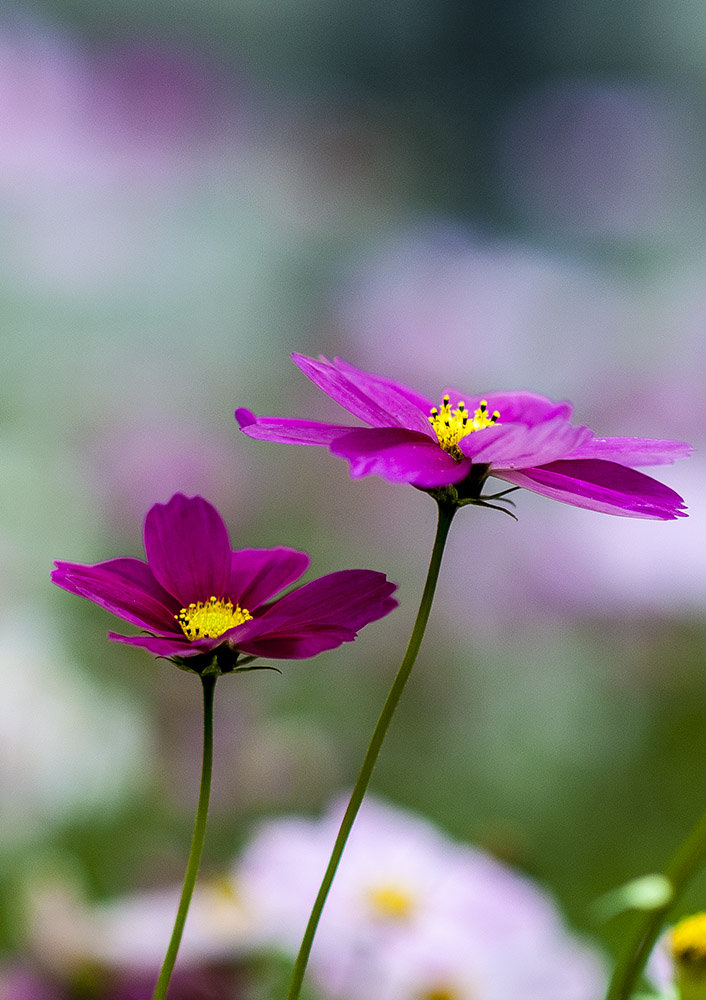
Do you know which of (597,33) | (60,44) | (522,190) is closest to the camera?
(60,44)

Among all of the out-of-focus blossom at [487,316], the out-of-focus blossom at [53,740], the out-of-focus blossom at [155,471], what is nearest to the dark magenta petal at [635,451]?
the out-of-focus blossom at [53,740]

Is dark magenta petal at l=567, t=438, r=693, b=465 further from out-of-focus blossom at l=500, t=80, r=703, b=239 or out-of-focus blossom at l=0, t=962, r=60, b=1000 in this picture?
out-of-focus blossom at l=500, t=80, r=703, b=239

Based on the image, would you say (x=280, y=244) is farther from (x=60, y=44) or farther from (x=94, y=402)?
(x=94, y=402)

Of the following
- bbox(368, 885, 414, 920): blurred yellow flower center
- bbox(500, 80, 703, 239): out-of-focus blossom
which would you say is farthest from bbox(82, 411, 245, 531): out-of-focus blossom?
bbox(500, 80, 703, 239): out-of-focus blossom

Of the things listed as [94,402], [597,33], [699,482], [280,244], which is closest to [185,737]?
[699,482]

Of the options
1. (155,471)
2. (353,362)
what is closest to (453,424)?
(155,471)

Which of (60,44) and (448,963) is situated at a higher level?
(60,44)
